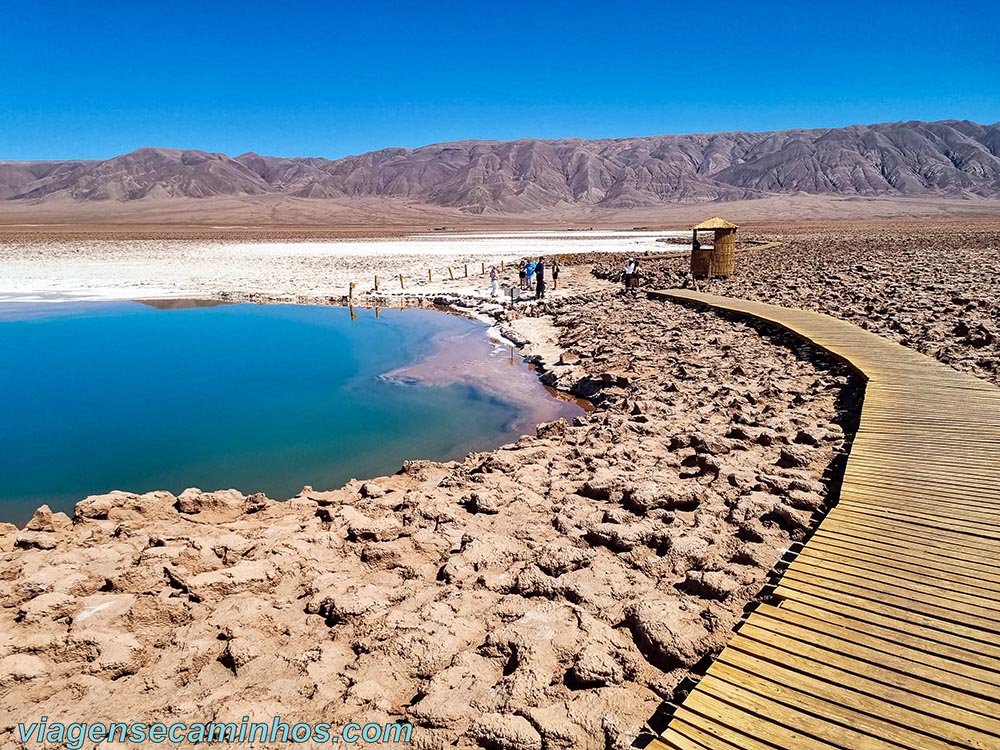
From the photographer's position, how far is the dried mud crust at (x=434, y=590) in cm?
351

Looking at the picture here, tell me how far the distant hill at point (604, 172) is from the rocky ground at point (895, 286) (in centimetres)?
10745

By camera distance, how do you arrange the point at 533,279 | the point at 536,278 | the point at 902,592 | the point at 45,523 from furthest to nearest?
the point at 533,279 < the point at 536,278 < the point at 45,523 < the point at 902,592

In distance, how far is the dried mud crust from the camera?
3.51m

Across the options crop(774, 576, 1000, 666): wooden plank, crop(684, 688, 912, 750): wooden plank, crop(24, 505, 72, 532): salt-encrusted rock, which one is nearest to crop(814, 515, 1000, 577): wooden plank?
crop(774, 576, 1000, 666): wooden plank

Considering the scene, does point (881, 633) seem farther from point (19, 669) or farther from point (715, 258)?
point (715, 258)

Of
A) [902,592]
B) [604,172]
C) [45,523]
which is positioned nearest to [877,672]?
[902,592]

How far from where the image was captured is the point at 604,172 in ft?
553

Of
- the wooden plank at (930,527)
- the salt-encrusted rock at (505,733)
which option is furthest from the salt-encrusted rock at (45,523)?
the wooden plank at (930,527)

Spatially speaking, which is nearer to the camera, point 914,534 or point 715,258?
point 914,534

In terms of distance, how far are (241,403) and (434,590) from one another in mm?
8011

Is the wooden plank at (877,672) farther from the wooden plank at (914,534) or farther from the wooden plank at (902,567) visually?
the wooden plank at (914,534)

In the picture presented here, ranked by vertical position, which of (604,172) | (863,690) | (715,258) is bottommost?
(863,690)

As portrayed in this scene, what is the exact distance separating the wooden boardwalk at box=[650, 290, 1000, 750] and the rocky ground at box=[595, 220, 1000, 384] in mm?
5261

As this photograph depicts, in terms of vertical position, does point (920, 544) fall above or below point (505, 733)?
above
